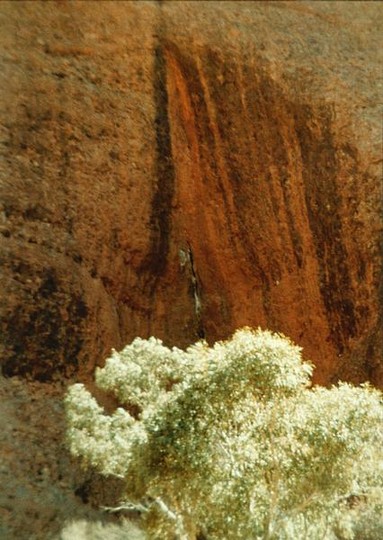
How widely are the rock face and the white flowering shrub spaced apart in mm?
3945

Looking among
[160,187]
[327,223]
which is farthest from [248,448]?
[327,223]

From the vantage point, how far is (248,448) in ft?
26.3

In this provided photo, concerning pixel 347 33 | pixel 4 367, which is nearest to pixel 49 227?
pixel 4 367

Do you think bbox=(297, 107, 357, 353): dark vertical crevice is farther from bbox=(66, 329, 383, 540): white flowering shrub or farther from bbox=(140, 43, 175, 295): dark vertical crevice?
bbox=(66, 329, 383, 540): white flowering shrub

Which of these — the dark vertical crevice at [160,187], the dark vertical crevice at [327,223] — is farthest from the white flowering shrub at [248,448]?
the dark vertical crevice at [327,223]

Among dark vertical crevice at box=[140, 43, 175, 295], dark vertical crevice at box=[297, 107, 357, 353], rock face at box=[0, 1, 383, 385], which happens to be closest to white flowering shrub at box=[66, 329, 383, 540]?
rock face at box=[0, 1, 383, 385]

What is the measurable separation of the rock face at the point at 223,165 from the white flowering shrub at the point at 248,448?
3945mm

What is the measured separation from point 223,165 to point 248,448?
666 cm

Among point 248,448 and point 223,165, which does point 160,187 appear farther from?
point 248,448

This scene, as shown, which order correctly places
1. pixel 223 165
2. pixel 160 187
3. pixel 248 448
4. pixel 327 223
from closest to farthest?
1. pixel 248 448
2. pixel 160 187
3. pixel 223 165
4. pixel 327 223

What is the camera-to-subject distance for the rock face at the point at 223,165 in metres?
12.3

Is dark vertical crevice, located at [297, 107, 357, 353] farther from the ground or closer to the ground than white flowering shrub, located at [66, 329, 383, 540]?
farther from the ground

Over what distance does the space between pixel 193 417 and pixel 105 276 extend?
187 inches

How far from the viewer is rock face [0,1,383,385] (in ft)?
40.5
